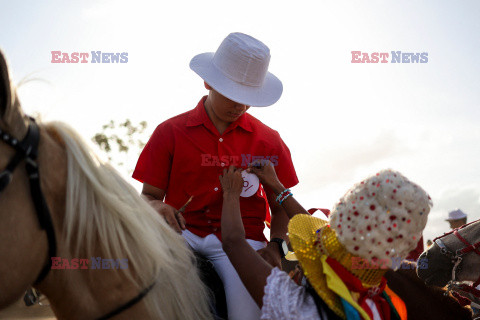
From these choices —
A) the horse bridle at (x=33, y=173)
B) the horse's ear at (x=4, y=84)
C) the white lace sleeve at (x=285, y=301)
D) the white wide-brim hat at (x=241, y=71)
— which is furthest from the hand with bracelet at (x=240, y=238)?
the horse's ear at (x=4, y=84)

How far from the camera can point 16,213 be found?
1.56 meters

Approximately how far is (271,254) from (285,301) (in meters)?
0.81

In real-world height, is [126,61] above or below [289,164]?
above

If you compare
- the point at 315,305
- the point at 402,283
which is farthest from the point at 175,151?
the point at 402,283

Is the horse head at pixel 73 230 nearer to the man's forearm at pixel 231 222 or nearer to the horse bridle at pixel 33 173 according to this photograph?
the horse bridle at pixel 33 173

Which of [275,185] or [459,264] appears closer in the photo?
[275,185]

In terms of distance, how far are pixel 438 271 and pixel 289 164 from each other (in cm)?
127

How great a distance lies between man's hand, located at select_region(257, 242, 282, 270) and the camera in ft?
9.13

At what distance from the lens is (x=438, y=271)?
3.05 metres

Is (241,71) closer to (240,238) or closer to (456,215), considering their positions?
(240,238)

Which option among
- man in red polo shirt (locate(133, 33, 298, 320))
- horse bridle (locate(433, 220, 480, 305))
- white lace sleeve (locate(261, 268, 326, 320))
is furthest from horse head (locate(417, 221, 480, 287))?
white lace sleeve (locate(261, 268, 326, 320))

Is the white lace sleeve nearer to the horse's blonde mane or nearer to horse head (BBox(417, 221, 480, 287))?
the horse's blonde mane

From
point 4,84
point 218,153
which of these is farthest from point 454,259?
point 4,84

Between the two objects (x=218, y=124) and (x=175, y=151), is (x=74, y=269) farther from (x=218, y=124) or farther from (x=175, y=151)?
(x=218, y=124)
